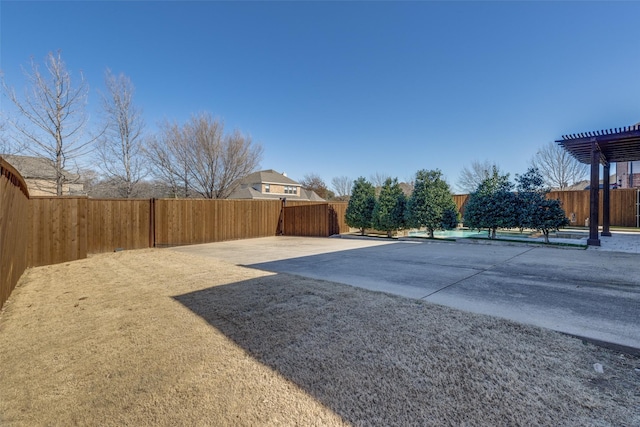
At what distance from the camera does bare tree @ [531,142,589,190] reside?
24.0 meters

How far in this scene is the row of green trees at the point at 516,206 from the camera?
9578mm

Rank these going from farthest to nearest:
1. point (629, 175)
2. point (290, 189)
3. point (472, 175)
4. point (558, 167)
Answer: point (290, 189) < point (472, 175) < point (558, 167) < point (629, 175)

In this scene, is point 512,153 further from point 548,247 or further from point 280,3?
point 280,3

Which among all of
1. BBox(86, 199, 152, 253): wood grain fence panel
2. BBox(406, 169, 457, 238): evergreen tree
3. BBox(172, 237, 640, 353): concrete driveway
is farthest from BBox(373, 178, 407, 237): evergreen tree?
BBox(86, 199, 152, 253): wood grain fence panel

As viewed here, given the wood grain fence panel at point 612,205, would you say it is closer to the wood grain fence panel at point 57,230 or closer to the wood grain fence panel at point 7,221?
the wood grain fence panel at point 7,221

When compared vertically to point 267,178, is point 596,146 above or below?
below

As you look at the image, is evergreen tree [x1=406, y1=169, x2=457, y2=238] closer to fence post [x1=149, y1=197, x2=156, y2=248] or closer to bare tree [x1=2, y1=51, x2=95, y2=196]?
fence post [x1=149, y1=197, x2=156, y2=248]

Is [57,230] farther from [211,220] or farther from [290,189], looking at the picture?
[290,189]

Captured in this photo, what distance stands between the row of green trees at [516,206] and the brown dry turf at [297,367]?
8634 millimetres

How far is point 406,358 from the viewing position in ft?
7.70

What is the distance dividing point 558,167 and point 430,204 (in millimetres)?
20682

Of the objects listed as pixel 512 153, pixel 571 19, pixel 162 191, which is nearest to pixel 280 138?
pixel 162 191

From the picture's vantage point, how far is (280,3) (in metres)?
10.2

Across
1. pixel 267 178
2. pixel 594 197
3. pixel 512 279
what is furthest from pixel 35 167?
pixel 594 197
